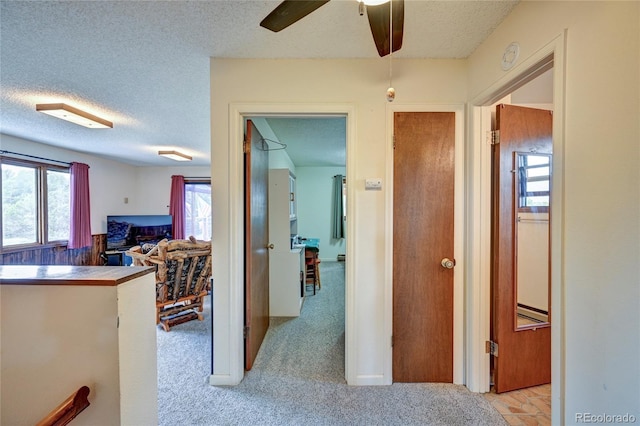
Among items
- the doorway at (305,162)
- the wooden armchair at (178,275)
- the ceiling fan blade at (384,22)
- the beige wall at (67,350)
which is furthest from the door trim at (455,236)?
the wooden armchair at (178,275)

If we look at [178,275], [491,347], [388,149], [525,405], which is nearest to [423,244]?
[388,149]

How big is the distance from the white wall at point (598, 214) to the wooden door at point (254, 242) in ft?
6.19

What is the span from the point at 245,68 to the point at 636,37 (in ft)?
6.58

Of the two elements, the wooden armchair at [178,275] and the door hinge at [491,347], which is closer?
the door hinge at [491,347]

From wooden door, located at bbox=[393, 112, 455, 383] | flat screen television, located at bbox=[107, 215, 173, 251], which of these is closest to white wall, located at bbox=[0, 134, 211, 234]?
flat screen television, located at bbox=[107, 215, 173, 251]

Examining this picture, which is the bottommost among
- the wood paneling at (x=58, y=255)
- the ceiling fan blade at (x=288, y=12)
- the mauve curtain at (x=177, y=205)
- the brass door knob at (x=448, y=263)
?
the wood paneling at (x=58, y=255)

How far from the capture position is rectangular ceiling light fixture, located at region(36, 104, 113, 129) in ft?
8.37

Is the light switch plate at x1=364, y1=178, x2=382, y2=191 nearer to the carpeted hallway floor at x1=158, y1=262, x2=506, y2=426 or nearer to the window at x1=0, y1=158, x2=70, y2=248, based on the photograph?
the carpeted hallway floor at x1=158, y1=262, x2=506, y2=426

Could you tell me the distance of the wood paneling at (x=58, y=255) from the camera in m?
3.86

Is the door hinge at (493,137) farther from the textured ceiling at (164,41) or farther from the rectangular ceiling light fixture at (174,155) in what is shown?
the rectangular ceiling light fixture at (174,155)

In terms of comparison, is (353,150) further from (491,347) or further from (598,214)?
(491,347)

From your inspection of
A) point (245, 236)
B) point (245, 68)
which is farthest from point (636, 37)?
point (245, 236)

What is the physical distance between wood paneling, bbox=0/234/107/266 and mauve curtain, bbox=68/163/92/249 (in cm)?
19

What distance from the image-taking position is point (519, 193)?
72.1 inches
